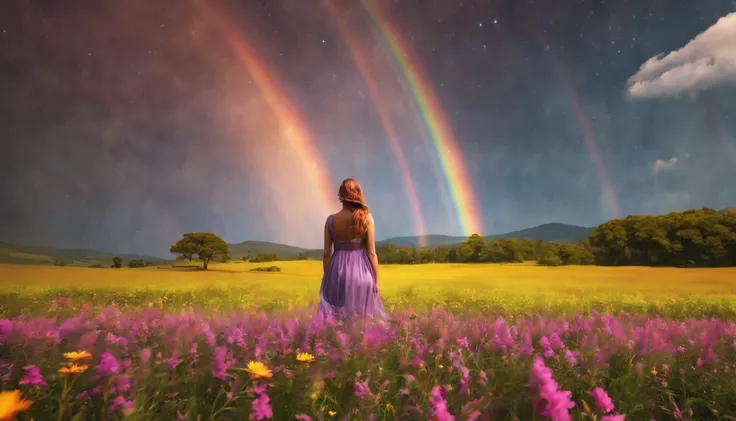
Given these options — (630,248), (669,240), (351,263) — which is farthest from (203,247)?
(669,240)

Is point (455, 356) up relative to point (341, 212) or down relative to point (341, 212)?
down

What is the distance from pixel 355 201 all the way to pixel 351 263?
1.16 meters

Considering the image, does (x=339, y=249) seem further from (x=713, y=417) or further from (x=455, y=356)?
(x=713, y=417)

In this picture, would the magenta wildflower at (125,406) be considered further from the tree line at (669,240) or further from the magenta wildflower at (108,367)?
the tree line at (669,240)

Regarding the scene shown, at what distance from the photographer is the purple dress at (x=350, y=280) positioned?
7.84 meters

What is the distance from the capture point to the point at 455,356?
290cm

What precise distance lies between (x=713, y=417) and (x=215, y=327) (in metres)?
3.58

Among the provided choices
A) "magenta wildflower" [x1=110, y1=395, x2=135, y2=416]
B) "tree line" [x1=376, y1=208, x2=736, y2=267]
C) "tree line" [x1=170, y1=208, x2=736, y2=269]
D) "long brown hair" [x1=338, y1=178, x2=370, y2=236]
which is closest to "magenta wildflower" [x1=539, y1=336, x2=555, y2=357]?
"magenta wildflower" [x1=110, y1=395, x2=135, y2=416]

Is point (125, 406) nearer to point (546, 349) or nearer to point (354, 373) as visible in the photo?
point (354, 373)

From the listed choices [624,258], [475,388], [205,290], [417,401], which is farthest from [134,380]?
[624,258]

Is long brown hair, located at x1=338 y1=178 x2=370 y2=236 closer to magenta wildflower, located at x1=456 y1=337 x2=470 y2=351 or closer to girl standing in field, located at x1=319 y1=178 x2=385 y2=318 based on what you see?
girl standing in field, located at x1=319 y1=178 x2=385 y2=318

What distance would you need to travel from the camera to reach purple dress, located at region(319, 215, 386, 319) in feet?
25.7

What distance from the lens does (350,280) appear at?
308 inches

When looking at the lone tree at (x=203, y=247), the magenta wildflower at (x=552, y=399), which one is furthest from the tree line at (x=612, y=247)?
the magenta wildflower at (x=552, y=399)
